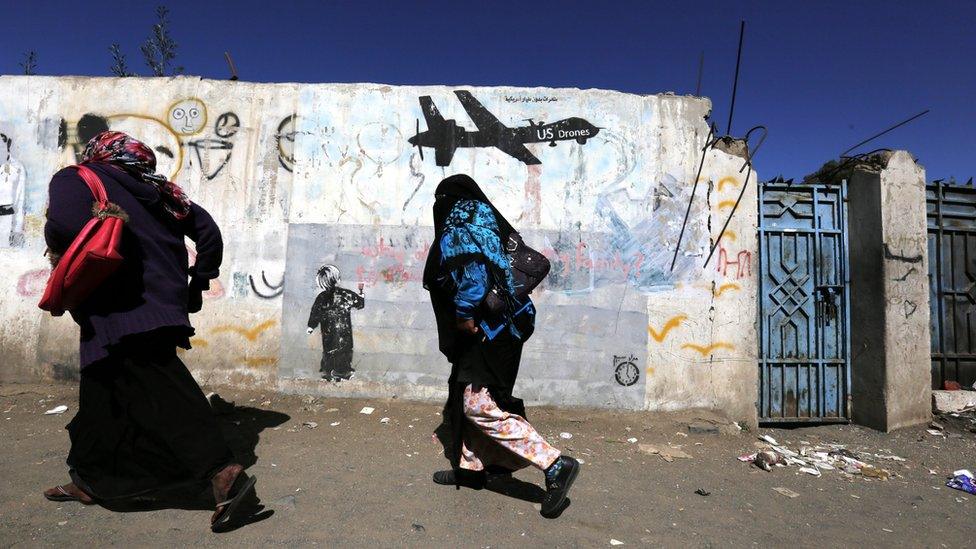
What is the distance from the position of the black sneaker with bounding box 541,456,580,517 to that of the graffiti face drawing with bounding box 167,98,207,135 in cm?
377

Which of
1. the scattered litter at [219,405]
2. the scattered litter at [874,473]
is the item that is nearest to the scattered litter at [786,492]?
the scattered litter at [874,473]

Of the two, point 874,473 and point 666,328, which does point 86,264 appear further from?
point 874,473

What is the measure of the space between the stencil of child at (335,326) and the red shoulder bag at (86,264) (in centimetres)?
209

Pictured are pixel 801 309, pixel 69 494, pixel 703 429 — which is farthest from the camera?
pixel 801 309

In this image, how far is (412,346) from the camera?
161 inches

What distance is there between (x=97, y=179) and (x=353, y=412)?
7.58 feet

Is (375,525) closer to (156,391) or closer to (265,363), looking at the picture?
(156,391)

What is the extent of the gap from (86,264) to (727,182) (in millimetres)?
4000

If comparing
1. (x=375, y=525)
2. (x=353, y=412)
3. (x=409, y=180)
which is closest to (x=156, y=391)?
(x=375, y=525)

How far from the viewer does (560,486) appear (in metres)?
2.31

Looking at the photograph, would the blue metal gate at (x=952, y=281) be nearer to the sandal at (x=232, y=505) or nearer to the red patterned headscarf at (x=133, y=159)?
the sandal at (x=232, y=505)

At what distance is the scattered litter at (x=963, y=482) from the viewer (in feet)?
10.4

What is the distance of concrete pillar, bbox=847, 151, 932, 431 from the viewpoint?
4.23m

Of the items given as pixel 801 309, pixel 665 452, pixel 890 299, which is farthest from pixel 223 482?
pixel 890 299
